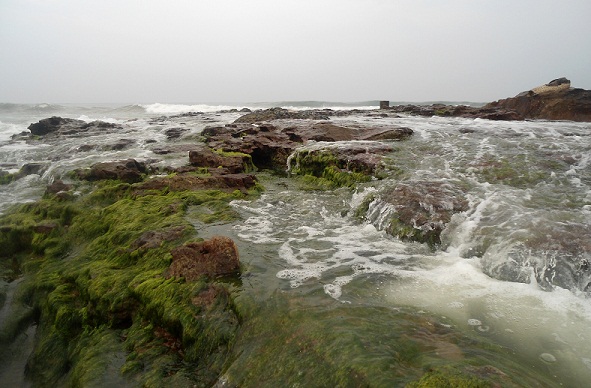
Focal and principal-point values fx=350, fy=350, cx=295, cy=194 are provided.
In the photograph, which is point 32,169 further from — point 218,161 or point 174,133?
point 218,161

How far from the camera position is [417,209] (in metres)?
6.66

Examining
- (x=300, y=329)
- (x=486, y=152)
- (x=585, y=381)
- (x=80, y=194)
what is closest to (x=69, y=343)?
(x=300, y=329)

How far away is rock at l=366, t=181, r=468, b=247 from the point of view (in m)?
6.14

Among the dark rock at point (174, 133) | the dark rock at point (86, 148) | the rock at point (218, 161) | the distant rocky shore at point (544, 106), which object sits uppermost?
the distant rocky shore at point (544, 106)

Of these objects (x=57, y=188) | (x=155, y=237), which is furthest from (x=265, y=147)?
(x=155, y=237)

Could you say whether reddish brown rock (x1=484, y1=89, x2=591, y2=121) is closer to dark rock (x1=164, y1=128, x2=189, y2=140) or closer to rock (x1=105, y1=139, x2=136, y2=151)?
dark rock (x1=164, y1=128, x2=189, y2=140)

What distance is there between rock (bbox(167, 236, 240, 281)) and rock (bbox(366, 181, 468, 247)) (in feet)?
10.1

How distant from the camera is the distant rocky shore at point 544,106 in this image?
19970mm

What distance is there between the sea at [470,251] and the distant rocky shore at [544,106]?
11.9 meters

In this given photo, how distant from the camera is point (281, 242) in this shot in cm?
587

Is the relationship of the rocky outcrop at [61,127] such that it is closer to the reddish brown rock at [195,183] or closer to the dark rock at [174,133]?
the dark rock at [174,133]

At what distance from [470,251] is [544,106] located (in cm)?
2224

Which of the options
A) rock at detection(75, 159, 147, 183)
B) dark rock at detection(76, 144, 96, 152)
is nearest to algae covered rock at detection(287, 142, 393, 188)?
rock at detection(75, 159, 147, 183)

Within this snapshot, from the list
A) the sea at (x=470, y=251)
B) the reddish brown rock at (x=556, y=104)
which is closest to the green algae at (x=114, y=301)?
the sea at (x=470, y=251)
